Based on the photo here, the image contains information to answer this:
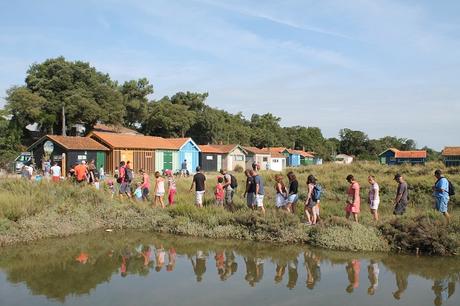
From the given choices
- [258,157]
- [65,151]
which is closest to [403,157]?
[258,157]

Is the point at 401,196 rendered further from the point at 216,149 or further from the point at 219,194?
the point at 216,149

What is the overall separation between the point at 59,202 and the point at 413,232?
9.53 m

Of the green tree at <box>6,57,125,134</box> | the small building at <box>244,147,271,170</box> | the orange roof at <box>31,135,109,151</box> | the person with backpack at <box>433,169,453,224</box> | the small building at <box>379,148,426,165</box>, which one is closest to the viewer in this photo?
the person with backpack at <box>433,169,453,224</box>

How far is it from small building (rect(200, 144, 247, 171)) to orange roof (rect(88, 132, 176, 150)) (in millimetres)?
5344

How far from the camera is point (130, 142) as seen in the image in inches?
1314

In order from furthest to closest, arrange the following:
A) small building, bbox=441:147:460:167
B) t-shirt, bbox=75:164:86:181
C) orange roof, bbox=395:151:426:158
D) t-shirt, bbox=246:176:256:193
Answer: orange roof, bbox=395:151:426:158, small building, bbox=441:147:460:167, t-shirt, bbox=75:164:86:181, t-shirt, bbox=246:176:256:193

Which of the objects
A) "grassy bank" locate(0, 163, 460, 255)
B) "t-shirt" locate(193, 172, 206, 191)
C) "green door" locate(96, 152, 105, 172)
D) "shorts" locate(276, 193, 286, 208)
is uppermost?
"green door" locate(96, 152, 105, 172)

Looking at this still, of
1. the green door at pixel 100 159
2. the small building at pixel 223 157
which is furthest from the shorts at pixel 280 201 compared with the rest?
the small building at pixel 223 157

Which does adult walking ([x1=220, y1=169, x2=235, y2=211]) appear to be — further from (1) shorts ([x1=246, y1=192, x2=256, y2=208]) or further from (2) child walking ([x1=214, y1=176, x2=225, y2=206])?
(1) shorts ([x1=246, y1=192, x2=256, y2=208])

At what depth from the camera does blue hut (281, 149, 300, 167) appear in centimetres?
6596

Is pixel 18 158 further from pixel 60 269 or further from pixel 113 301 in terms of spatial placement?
pixel 113 301

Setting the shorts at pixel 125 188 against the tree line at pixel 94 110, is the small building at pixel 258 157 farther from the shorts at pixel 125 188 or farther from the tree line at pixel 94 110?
the shorts at pixel 125 188

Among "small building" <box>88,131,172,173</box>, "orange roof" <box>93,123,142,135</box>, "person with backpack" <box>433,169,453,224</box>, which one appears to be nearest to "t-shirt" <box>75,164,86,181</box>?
"person with backpack" <box>433,169,453,224</box>

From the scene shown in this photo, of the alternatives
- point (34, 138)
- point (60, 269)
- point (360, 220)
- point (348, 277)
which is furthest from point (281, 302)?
point (34, 138)
